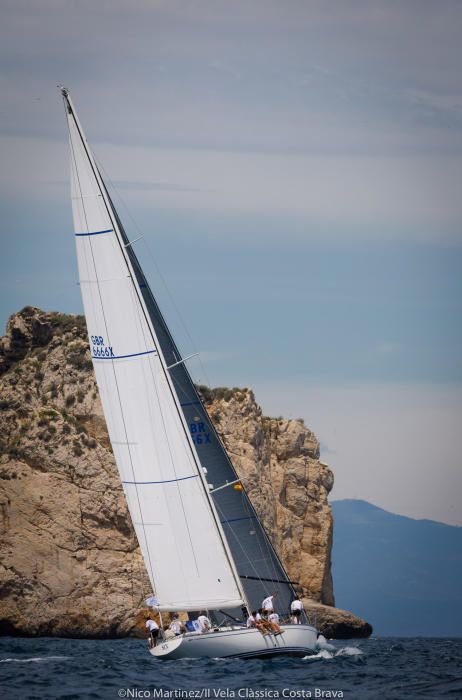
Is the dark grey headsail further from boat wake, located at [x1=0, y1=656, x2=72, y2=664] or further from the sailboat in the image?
boat wake, located at [x1=0, y1=656, x2=72, y2=664]

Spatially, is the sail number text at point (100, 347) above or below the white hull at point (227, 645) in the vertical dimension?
above

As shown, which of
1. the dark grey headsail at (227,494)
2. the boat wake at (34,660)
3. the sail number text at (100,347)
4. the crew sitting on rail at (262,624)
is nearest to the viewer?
the crew sitting on rail at (262,624)

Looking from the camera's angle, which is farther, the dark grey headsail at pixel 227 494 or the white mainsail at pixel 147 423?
the dark grey headsail at pixel 227 494

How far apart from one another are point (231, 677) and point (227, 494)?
5.74 metres

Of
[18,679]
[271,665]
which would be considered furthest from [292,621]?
[18,679]

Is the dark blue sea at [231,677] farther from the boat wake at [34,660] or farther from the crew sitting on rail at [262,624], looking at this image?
the crew sitting on rail at [262,624]

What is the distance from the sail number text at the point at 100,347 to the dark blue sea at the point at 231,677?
24.9ft

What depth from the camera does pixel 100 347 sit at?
1246 inches

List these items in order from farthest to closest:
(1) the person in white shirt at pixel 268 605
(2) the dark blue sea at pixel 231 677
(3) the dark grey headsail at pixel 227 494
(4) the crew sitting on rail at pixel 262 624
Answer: (3) the dark grey headsail at pixel 227 494
(1) the person in white shirt at pixel 268 605
(4) the crew sitting on rail at pixel 262 624
(2) the dark blue sea at pixel 231 677

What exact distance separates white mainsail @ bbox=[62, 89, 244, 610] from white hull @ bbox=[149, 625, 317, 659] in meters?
1.22

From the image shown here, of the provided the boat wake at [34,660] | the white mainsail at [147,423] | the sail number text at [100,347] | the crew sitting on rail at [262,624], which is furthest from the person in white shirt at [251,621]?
the sail number text at [100,347]

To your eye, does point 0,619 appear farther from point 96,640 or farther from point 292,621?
point 292,621

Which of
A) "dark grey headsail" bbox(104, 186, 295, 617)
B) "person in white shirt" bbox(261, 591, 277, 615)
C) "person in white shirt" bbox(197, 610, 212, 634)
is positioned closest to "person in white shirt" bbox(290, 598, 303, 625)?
"dark grey headsail" bbox(104, 186, 295, 617)

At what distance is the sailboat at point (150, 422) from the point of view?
3106 cm
